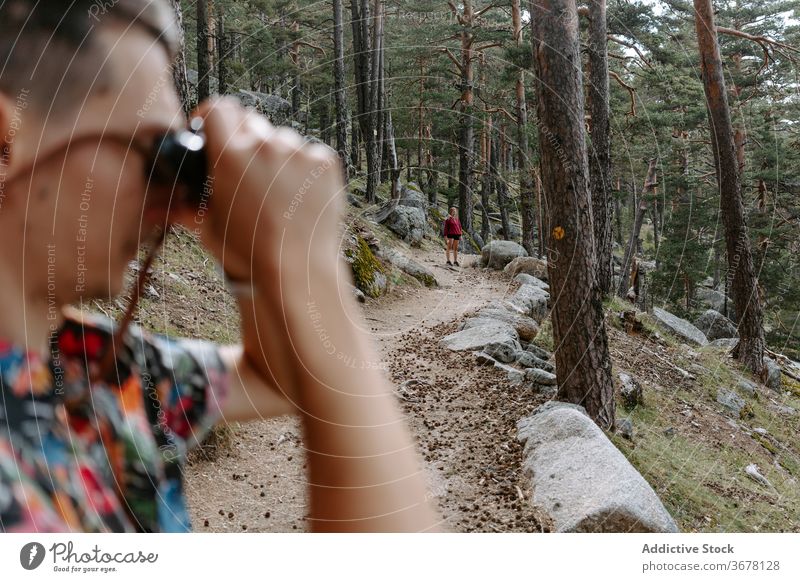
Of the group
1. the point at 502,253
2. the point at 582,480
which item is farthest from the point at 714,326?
the point at 582,480

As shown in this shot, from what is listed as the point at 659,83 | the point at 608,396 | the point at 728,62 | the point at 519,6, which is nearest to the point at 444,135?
the point at 659,83

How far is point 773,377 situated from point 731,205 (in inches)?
63.0

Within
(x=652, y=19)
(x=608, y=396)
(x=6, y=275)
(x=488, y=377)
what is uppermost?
(x=652, y=19)

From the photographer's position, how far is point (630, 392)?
8.21 feet

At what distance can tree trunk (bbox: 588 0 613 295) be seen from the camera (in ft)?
10.8

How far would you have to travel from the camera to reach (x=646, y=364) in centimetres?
279

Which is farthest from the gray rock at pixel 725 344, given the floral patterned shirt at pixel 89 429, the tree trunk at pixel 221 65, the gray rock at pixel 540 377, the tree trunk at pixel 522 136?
the floral patterned shirt at pixel 89 429

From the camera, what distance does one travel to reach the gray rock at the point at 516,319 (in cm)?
218

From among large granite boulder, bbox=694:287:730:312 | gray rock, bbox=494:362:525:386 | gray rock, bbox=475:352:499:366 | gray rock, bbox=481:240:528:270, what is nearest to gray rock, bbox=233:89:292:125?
gray rock, bbox=475:352:499:366

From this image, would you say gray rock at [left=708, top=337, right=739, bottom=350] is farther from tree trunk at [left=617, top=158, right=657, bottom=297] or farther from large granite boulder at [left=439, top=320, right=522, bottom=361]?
large granite boulder at [left=439, top=320, right=522, bottom=361]

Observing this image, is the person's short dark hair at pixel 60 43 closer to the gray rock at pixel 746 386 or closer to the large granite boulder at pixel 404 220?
the large granite boulder at pixel 404 220

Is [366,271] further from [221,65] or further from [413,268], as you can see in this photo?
[413,268]

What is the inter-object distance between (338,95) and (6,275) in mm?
1212
